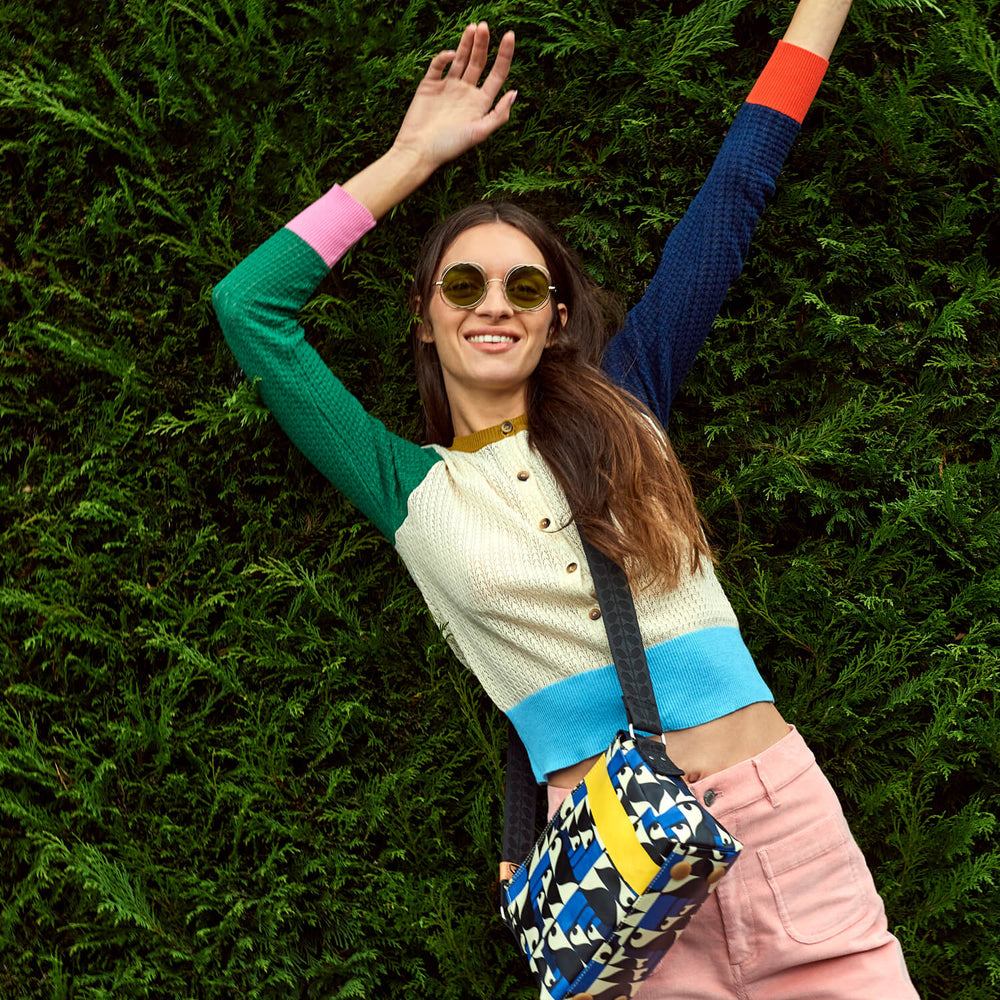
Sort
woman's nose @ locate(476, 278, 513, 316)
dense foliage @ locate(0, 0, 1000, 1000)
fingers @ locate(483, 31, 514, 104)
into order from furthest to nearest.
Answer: dense foliage @ locate(0, 0, 1000, 1000) < fingers @ locate(483, 31, 514, 104) < woman's nose @ locate(476, 278, 513, 316)

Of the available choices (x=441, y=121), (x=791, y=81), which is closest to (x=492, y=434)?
(x=441, y=121)

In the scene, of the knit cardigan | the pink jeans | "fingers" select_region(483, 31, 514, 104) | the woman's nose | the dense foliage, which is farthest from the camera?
the dense foliage

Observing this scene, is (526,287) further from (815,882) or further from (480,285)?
(815,882)

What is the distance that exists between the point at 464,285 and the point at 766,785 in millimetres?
1501

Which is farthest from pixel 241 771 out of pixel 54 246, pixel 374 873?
pixel 54 246

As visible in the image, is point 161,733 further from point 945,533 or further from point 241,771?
point 945,533

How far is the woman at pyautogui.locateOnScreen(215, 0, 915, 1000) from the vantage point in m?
2.17

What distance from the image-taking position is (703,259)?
8.56 feet

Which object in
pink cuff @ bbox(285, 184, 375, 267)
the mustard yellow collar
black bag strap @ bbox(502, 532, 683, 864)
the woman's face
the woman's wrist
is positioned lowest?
black bag strap @ bbox(502, 532, 683, 864)

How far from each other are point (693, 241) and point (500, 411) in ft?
2.45

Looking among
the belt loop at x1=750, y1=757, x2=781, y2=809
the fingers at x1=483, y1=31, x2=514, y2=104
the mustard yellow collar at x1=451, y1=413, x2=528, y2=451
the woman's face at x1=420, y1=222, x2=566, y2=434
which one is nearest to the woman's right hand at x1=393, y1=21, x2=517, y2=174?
the fingers at x1=483, y1=31, x2=514, y2=104

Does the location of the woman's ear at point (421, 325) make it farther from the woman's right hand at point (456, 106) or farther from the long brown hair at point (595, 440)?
A: the woman's right hand at point (456, 106)

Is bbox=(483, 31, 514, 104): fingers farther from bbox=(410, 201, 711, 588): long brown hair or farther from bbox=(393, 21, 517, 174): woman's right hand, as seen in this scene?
bbox=(410, 201, 711, 588): long brown hair

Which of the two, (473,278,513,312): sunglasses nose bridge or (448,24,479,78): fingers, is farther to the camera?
(448,24,479,78): fingers
